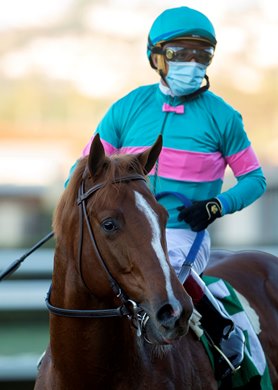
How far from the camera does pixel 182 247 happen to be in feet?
12.2

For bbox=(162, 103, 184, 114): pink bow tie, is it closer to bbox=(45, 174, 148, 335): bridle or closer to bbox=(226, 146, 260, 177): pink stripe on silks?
bbox=(226, 146, 260, 177): pink stripe on silks

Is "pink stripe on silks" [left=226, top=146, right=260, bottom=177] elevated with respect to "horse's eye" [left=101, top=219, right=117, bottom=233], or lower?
elevated

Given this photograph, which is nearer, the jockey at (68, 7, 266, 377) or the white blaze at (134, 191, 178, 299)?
the white blaze at (134, 191, 178, 299)

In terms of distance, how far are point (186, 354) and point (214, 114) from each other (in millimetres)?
1096

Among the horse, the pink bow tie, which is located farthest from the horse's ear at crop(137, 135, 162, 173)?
the pink bow tie

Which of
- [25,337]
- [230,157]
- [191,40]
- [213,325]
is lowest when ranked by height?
[25,337]

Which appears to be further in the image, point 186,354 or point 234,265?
point 234,265

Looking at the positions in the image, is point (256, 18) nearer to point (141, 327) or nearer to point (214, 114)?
point (214, 114)

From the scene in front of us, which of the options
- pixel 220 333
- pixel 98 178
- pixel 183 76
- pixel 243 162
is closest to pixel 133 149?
pixel 183 76

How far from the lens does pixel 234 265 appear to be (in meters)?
4.60

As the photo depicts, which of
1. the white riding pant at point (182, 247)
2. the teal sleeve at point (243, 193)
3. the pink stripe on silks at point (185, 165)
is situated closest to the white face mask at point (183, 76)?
the pink stripe on silks at point (185, 165)

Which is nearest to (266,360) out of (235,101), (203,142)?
(203,142)

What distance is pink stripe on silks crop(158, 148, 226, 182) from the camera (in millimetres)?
3795

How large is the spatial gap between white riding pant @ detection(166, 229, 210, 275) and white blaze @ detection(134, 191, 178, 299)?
0.69 metres
